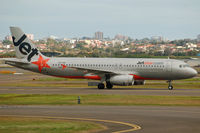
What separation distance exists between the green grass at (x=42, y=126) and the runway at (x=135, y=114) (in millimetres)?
1476

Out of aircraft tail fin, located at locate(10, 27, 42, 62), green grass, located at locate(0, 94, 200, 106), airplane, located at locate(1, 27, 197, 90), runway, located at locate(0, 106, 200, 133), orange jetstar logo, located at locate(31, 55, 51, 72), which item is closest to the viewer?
runway, located at locate(0, 106, 200, 133)

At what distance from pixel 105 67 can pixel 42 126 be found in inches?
1348

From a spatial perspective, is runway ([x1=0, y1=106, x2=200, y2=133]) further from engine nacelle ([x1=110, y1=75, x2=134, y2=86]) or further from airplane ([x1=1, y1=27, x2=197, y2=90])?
airplane ([x1=1, y1=27, x2=197, y2=90])

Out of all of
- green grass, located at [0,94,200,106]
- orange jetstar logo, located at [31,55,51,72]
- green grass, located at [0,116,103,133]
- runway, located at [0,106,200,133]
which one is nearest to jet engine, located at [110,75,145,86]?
orange jetstar logo, located at [31,55,51,72]

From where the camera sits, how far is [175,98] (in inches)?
A: 1694

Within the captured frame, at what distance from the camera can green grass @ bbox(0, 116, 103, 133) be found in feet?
77.3

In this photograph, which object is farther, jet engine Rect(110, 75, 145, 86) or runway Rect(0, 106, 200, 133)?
jet engine Rect(110, 75, 145, 86)

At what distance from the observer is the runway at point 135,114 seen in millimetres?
24203

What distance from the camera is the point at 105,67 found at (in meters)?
58.7

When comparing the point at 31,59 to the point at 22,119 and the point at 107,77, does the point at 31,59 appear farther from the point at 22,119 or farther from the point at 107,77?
the point at 22,119

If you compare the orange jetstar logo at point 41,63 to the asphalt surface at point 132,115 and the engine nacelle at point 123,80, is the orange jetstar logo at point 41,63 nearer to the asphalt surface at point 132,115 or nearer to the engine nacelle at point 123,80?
the engine nacelle at point 123,80

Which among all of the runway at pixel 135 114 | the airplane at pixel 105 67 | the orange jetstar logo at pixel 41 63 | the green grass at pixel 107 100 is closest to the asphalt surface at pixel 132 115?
the runway at pixel 135 114

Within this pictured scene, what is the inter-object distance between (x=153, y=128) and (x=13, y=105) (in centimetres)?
1738

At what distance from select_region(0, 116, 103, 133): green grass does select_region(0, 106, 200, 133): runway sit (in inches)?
58.1
